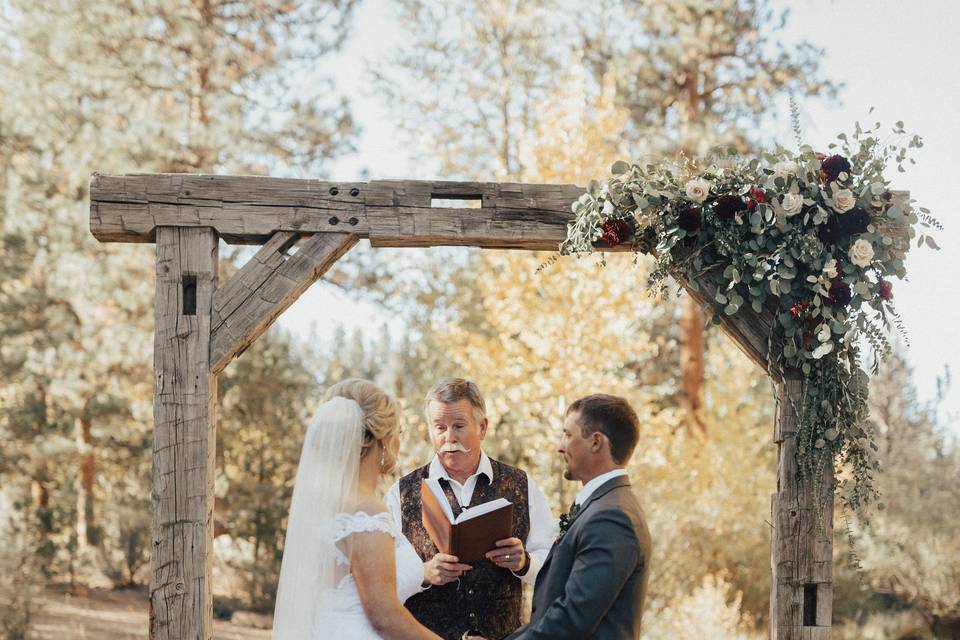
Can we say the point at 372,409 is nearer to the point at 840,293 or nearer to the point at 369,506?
the point at 369,506

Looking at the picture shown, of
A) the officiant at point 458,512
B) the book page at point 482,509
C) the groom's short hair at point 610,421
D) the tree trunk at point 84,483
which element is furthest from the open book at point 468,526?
the tree trunk at point 84,483

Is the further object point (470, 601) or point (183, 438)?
point (470, 601)

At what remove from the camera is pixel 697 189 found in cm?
409

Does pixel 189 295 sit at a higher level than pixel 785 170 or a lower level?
lower

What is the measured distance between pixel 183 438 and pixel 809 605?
2853mm

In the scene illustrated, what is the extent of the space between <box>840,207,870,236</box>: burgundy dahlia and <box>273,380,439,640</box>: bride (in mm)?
2092

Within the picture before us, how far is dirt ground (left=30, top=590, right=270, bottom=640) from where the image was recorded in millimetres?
10219

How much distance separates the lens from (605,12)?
1341 cm

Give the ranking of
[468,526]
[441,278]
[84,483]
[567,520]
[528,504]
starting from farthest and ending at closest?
[441,278] → [84,483] → [528,504] → [468,526] → [567,520]

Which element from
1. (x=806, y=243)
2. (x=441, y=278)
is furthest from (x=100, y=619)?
(x=806, y=243)

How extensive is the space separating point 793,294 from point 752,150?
9.21 meters

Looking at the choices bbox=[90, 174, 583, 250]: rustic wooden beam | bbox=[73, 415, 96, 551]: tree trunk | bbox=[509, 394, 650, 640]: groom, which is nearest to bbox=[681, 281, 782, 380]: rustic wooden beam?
bbox=[90, 174, 583, 250]: rustic wooden beam

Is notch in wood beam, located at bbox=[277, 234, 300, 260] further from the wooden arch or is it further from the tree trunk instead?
the tree trunk

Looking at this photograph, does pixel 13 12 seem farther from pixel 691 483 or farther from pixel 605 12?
pixel 691 483
